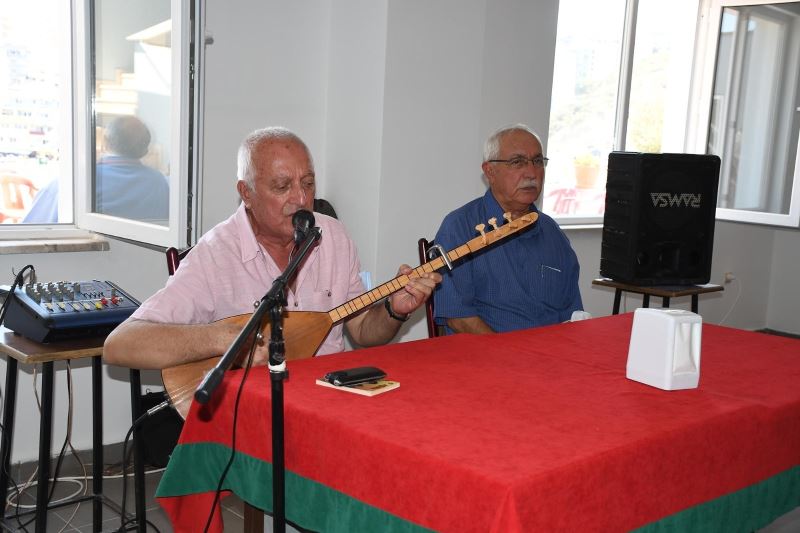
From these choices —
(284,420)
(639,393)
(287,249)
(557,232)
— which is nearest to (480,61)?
(557,232)

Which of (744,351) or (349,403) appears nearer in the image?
(349,403)

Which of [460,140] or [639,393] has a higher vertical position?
[460,140]

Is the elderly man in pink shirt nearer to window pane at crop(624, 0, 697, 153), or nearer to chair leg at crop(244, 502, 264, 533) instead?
chair leg at crop(244, 502, 264, 533)

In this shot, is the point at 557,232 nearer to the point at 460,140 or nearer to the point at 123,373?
the point at 460,140

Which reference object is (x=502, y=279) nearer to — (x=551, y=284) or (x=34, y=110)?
(x=551, y=284)

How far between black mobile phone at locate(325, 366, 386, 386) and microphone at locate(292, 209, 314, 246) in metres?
0.30

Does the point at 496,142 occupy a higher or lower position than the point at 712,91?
lower

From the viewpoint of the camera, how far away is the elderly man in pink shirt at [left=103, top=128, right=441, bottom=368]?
1840 mm

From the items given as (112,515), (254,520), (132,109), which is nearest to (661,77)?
(132,109)

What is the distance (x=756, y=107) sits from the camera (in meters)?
5.11

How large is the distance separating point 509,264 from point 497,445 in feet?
4.96

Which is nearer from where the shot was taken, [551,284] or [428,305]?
[428,305]

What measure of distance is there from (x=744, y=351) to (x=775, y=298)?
183 inches

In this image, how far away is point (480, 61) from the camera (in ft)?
12.2
